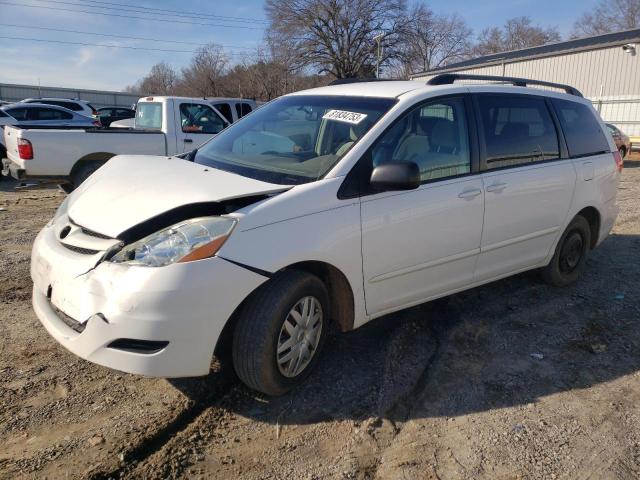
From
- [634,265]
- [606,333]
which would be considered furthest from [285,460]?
[634,265]

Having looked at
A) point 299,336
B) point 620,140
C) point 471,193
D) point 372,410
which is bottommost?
point 372,410

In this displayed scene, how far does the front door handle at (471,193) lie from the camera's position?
3.66 m

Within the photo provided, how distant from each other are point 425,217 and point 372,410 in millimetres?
1275

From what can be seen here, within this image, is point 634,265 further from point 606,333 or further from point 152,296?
point 152,296

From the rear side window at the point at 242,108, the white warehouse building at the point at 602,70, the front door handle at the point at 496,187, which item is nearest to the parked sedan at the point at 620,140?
the white warehouse building at the point at 602,70

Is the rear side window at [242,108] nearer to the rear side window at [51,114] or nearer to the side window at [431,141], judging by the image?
the rear side window at [51,114]

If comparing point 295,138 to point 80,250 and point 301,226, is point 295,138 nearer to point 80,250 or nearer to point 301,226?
point 301,226

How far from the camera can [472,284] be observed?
4.02 metres

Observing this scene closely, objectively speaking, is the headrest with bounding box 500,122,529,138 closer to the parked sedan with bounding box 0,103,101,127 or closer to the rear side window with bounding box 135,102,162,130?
the rear side window with bounding box 135,102,162,130

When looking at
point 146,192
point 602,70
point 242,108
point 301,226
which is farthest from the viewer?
point 602,70

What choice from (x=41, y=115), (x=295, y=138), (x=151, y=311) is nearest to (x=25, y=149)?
(x=295, y=138)

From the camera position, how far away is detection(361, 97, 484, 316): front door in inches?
128

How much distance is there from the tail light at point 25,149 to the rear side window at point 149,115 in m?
2.49

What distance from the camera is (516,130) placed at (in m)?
4.22
